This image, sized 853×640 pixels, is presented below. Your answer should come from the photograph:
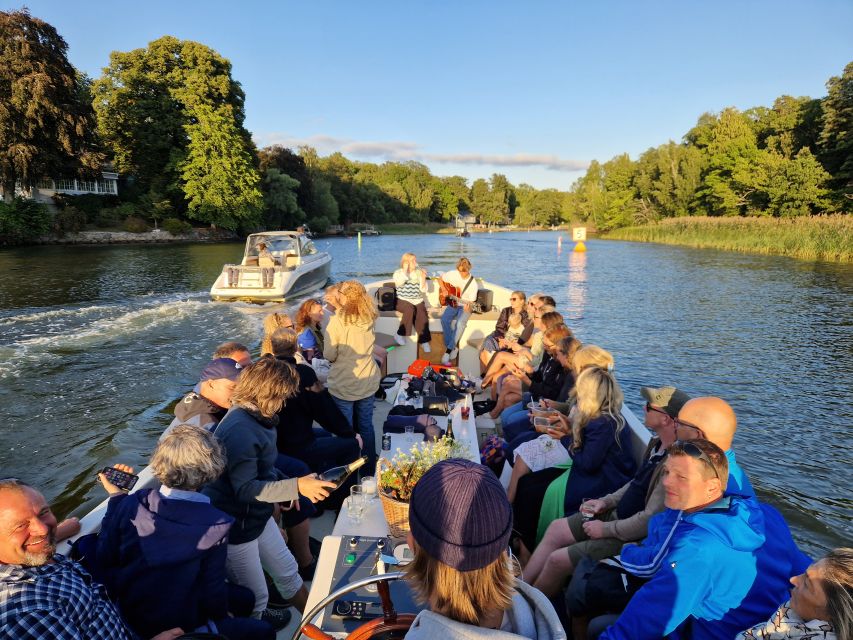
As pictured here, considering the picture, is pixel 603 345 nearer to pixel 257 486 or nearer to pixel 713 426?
pixel 713 426

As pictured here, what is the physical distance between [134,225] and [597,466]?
125ft

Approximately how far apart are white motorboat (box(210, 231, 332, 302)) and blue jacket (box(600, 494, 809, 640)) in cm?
1199

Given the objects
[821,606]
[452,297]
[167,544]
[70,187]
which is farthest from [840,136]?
[70,187]

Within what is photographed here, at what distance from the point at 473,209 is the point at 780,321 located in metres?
92.7

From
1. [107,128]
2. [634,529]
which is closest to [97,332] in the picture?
[634,529]

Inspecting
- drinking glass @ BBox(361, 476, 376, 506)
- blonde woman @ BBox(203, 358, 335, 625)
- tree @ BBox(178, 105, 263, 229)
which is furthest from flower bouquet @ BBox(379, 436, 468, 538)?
tree @ BBox(178, 105, 263, 229)

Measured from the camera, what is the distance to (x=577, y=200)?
7944 cm

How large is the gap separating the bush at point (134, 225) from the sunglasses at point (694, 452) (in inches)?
1511

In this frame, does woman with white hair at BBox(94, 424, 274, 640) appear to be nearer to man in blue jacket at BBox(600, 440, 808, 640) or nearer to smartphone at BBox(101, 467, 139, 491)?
smartphone at BBox(101, 467, 139, 491)

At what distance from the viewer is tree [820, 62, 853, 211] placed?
3177 centimetres

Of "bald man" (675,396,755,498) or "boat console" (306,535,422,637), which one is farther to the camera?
"bald man" (675,396,755,498)

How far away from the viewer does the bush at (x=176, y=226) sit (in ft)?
117

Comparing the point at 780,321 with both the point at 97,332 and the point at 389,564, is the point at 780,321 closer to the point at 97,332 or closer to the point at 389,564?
the point at 389,564

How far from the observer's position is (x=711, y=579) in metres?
1.55
